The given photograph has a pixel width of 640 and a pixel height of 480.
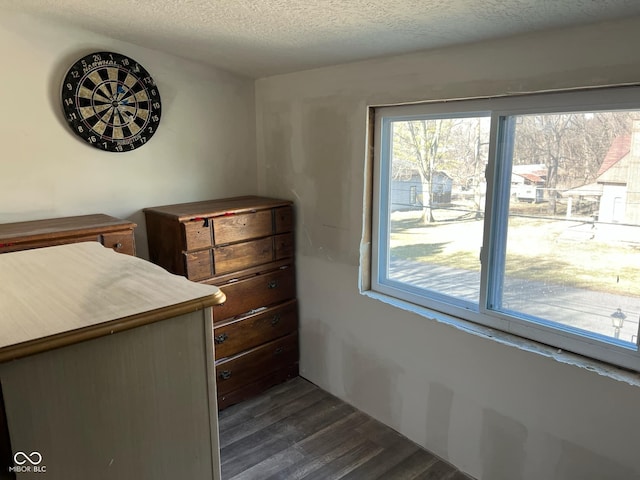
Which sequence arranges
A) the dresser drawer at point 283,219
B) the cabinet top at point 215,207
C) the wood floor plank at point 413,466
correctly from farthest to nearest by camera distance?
the dresser drawer at point 283,219, the cabinet top at point 215,207, the wood floor plank at point 413,466

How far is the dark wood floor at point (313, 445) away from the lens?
2268 millimetres

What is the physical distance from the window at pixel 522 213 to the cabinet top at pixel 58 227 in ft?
4.44

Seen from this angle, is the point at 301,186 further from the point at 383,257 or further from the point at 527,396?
the point at 527,396

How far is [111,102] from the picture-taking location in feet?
8.25

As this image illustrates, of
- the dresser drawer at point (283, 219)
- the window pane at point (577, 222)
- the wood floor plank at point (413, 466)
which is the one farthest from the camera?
the dresser drawer at point (283, 219)

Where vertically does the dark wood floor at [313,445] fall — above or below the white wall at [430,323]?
below

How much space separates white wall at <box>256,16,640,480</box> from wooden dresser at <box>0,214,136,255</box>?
43.6 inches

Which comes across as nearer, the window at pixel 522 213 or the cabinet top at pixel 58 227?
the window at pixel 522 213

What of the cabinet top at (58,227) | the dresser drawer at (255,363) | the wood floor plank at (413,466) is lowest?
the wood floor plank at (413,466)

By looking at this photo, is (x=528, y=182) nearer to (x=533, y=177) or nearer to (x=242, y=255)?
(x=533, y=177)

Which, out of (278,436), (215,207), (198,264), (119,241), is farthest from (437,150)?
(278,436)

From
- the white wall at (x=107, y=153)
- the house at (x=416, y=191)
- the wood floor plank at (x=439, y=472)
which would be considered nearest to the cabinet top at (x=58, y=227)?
the white wall at (x=107, y=153)

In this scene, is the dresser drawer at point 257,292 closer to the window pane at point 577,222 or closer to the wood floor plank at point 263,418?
the wood floor plank at point 263,418

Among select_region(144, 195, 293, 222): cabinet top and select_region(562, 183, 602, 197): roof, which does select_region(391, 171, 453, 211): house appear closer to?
select_region(562, 183, 602, 197): roof
